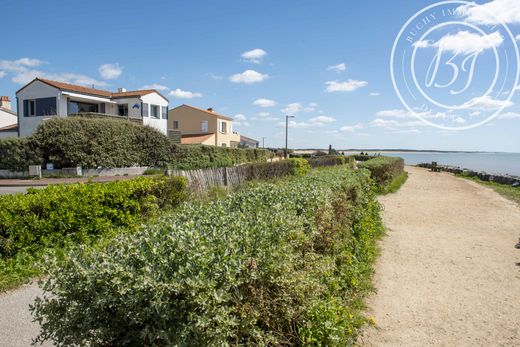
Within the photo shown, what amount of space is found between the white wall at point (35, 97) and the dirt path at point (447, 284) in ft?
97.2

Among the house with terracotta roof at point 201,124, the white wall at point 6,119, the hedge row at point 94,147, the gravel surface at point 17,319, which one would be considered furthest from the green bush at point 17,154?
the house with terracotta roof at point 201,124

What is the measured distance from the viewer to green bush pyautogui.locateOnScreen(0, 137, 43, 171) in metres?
20.6

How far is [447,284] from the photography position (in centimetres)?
606

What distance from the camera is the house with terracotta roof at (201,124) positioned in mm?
49281

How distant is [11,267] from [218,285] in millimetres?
4780

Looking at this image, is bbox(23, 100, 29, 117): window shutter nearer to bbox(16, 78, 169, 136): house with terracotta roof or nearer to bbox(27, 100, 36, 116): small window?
bbox(16, 78, 169, 136): house with terracotta roof

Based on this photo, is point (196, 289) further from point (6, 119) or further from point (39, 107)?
point (6, 119)

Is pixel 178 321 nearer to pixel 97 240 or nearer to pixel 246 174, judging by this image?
pixel 97 240

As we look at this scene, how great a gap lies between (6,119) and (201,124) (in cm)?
2340

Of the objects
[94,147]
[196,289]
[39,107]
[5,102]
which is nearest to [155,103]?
[39,107]

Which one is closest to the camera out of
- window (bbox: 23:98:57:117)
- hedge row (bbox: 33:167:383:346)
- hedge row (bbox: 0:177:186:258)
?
hedge row (bbox: 33:167:383:346)

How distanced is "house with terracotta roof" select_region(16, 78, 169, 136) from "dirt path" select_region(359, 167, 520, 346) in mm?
22763

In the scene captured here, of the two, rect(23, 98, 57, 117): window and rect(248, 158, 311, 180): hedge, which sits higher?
rect(23, 98, 57, 117): window

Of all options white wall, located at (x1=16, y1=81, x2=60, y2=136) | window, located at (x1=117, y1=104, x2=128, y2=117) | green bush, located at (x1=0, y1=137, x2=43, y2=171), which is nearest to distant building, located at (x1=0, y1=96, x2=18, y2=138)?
white wall, located at (x1=16, y1=81, x2=60, y2=136)
